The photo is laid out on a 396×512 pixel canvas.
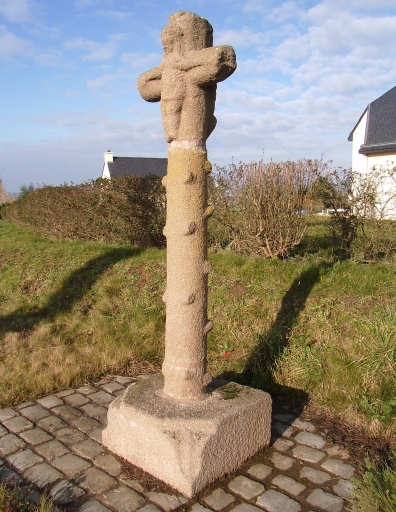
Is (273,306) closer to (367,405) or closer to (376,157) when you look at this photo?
(367,405)

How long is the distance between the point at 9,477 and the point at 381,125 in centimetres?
1899

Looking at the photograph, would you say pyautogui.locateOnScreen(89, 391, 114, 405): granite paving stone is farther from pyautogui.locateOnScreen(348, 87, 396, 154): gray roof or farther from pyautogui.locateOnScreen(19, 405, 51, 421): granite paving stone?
pyautogui.locateOnScreen(348, 87, 396, 154): gray roof

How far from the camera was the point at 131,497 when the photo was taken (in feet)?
9.93

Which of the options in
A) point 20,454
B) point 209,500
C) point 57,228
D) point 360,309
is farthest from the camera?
point 57,228

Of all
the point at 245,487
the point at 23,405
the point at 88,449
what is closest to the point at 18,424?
the point at 23,405


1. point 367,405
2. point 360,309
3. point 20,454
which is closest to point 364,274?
point 360,309

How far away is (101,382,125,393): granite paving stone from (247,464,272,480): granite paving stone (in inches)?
74.3

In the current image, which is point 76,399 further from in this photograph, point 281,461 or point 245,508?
point 245,508

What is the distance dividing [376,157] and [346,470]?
16701 mm

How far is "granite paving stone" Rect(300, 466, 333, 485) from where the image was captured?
3.25 metres

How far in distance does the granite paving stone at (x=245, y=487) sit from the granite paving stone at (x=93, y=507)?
84 centimetres

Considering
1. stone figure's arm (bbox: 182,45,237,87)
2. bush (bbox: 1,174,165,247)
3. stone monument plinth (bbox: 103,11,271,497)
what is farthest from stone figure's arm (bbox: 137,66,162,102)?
bush (bbox: 1,174,165,247)

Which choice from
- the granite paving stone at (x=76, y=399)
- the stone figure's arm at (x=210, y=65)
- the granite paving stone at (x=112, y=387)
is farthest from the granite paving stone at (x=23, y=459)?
the stone figure's arm at (x=210, y=65)

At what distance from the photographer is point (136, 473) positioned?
3.29 metres
